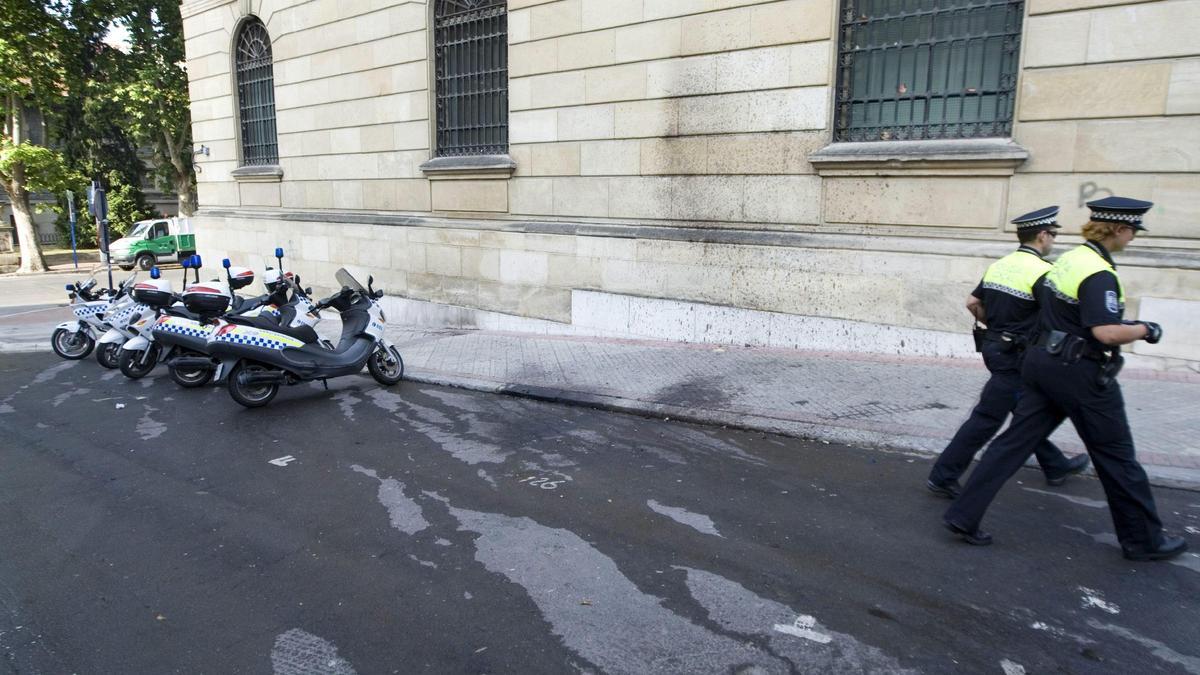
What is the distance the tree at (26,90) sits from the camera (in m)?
22.5

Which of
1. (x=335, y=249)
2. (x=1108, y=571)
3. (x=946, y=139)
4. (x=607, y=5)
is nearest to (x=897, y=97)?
(x=946, y=139)

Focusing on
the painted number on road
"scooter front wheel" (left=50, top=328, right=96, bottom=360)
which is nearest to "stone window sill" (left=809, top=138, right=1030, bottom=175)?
the painted number on road

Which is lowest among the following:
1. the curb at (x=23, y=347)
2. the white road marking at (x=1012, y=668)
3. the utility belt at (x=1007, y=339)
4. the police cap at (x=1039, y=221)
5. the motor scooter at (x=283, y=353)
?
the curb at (x=23, y=347)

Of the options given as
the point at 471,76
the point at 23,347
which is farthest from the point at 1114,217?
the point at 23,347

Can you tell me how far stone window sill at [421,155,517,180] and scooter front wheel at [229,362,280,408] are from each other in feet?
17.1

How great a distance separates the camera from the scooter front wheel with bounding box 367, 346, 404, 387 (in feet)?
27.0

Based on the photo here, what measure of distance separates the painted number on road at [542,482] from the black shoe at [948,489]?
2402 mm

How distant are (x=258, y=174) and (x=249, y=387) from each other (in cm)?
1011

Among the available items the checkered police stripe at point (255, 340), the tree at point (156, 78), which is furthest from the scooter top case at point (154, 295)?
the tree at point (156, 78)

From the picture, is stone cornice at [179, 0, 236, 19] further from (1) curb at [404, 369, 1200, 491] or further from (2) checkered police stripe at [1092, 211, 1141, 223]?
(2) checkered police stripe at [1092, 211, 1141, 223]

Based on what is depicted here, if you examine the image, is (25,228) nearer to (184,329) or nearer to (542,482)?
(184,329)

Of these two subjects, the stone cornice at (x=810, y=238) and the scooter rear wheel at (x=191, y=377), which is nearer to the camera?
the stone cornice at (x=810, y=238)

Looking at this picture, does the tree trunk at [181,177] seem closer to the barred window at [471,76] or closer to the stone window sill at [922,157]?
the barred window at [471,76]

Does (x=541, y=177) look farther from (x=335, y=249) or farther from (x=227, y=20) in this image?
(x=227, y=20)
